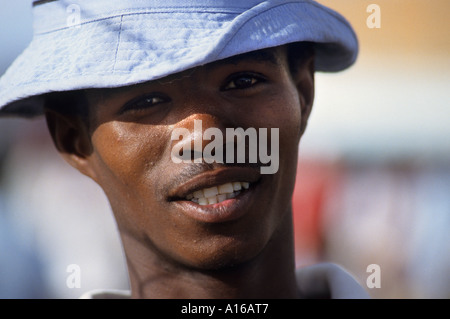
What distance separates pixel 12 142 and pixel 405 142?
3392 millimetres

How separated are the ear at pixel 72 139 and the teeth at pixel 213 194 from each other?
41 centimetres

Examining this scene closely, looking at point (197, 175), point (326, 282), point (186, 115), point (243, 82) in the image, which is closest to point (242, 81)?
point (243, 82)

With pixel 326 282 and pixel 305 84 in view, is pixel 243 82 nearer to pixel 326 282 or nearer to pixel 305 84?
pixel 305 84

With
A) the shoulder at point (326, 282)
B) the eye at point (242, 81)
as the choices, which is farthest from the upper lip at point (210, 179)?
the shoulder at point (326, 282)

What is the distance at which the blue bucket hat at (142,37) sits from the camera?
1.79 metres

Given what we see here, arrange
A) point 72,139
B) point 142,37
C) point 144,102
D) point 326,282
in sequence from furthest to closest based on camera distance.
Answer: point 326,282 → point 72,139 → point 144,102 → point 142,37

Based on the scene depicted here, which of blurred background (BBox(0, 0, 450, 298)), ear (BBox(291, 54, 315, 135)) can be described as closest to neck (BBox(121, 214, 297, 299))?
ear (BBox(291, 54, 315, 135))

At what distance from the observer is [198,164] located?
1892 mm

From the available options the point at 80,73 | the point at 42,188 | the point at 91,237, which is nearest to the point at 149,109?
the point at 80,73

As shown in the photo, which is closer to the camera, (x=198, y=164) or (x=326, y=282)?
(x=198, y=164)

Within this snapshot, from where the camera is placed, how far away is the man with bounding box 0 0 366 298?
1.85m

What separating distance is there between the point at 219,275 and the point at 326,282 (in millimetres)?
601

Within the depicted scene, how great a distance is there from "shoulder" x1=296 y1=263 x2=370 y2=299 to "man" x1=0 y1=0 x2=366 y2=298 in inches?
13.9

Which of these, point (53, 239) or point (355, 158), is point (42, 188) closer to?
point (53, 239)
